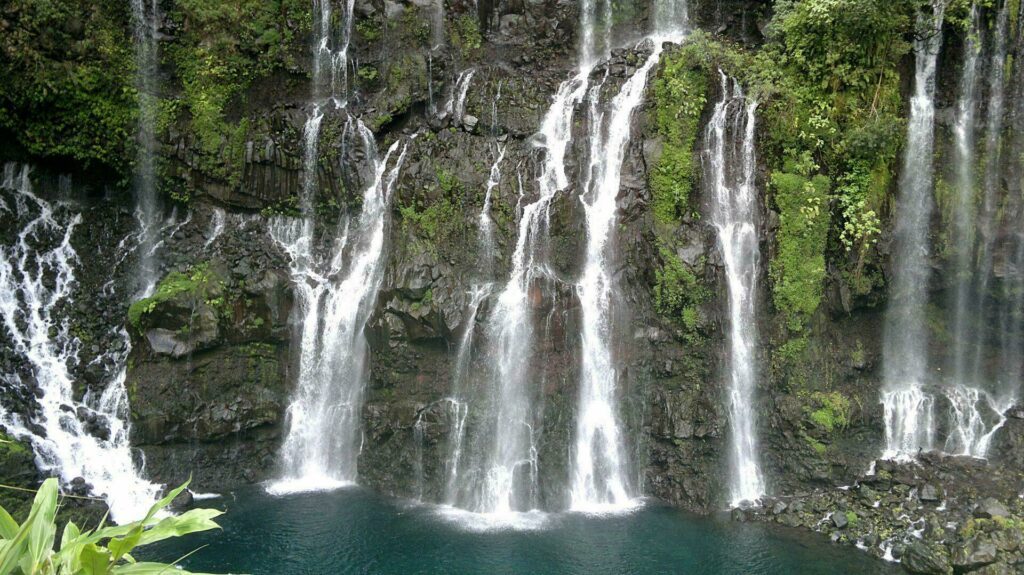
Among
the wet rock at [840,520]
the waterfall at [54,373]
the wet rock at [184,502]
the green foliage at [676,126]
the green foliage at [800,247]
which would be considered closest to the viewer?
the wet rock at [840,520]

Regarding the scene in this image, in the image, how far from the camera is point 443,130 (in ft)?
60.4

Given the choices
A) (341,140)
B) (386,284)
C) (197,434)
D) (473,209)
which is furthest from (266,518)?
(341,140)

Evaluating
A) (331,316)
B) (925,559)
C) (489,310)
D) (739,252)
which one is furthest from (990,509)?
(331,316)

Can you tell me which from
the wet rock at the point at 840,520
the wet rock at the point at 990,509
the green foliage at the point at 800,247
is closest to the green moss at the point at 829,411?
the green foliage at the point at 800,247

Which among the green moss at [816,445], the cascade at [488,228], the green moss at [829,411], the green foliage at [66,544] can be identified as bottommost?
the green moss at [816,445]

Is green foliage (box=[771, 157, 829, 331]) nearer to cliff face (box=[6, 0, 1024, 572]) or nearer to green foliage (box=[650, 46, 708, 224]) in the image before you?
cliff face (box=[6, 0, 1024, 572])

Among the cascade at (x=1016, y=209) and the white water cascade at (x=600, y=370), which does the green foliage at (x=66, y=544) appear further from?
the cascade at (x=1016, y=209)

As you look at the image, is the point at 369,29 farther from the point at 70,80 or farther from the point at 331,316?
the point at 331,316

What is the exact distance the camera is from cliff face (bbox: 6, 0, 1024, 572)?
51.8ft

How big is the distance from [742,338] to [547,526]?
6192 millimetres

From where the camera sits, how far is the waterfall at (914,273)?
1625 cm

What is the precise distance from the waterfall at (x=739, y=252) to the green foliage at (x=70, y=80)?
14.6m

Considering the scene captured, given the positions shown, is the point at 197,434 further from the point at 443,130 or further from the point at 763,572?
the point at 763,572

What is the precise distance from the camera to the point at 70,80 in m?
16.6
